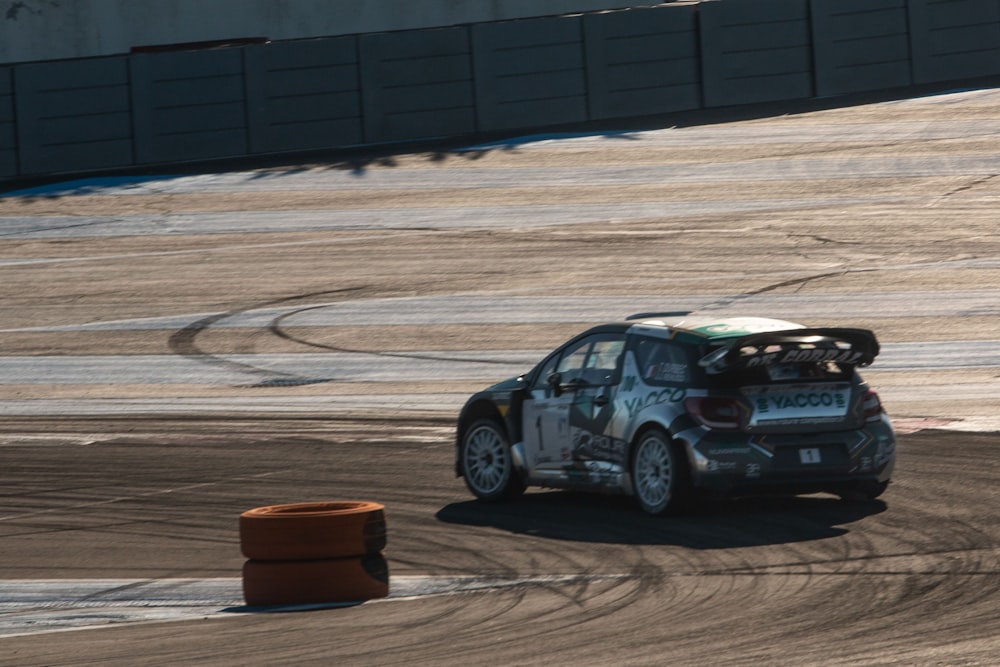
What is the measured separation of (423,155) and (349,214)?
2.86 metres

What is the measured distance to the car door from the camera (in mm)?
12023

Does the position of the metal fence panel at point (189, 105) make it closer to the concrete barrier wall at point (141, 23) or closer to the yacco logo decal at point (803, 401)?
the concrete barrier wall at point (141, 23)

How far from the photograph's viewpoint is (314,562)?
9.05 meters

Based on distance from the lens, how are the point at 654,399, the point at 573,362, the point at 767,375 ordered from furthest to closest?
the point at 573,362
the point at 654,399
the point at 767,375

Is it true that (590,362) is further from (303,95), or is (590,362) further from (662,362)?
(303,95)

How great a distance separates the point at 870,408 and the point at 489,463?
296 centimetres

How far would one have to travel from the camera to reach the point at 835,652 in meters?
6.94

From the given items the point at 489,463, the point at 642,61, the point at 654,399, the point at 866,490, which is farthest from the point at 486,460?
the point at 642,61

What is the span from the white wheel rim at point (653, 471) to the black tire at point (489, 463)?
141 cm

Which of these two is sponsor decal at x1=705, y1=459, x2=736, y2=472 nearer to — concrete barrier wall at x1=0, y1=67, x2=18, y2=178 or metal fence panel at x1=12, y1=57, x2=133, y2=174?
metal fence panel at x1=12, y1=57, x2=133, y2=174

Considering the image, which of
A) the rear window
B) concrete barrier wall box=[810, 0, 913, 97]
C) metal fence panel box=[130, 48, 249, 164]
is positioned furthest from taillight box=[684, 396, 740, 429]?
concrete barrier wall box=[810, 0, 913, 97]

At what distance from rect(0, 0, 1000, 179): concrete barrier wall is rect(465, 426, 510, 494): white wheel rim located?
57.6ft

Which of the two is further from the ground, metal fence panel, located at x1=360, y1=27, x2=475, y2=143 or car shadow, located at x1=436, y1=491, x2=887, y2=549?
metal fence panel, located at x1=360, y1=27, x2=475, y2=143

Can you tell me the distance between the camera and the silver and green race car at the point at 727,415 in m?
11.1
